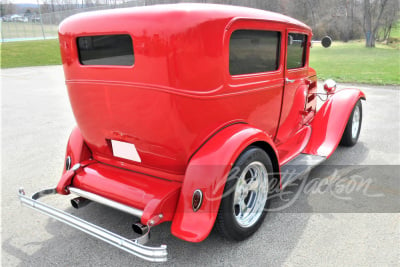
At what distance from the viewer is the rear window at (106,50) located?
8.14 feet

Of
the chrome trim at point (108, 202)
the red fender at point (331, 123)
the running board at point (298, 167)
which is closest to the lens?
the chrome trim at point (108, 202)

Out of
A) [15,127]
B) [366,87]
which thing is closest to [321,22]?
[366,87]

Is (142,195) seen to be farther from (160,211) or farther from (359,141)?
(359,141)

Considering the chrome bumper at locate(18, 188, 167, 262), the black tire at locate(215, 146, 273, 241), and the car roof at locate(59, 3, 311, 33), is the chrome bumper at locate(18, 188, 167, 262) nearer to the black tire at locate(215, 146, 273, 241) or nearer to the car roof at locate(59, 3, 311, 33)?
the black tire at locate(215, 146, 273, 241)

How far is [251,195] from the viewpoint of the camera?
9.46ft

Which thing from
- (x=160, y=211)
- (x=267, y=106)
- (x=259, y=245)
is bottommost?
(x=259, y=245)

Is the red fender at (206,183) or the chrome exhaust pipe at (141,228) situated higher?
the red fender at (206,183)

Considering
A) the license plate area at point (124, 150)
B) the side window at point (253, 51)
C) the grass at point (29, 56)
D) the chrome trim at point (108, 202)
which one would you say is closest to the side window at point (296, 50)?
the side window at point (253, 51)

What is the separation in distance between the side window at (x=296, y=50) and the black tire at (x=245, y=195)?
1.27 metres

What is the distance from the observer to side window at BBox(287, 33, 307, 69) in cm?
343

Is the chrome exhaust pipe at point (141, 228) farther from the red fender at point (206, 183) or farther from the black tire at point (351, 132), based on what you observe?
the black tire at point (351, 132)

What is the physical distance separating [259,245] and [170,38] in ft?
5.93

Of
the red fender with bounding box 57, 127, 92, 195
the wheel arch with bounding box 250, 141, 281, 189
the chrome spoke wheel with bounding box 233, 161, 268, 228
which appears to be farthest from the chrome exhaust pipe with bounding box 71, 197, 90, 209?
the wheel arch with bounding box 250, 141, 281, 189

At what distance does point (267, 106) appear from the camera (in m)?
3.14
